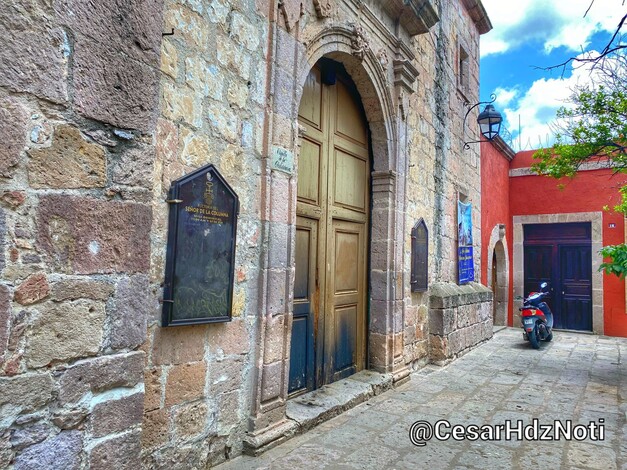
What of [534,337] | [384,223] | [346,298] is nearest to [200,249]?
[346,298]

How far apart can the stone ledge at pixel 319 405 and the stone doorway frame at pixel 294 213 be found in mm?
17

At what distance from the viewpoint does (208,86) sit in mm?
2453

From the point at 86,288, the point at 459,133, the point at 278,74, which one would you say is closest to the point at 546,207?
the point at 459,133

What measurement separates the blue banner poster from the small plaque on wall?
4.59 m

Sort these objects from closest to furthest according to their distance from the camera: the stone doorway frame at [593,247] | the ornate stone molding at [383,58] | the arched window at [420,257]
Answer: the ornate stone molding at [383,58] → the arched window at [420,257] → the stone doorway frame at [593,247]

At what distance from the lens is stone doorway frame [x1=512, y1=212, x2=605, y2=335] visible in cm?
895

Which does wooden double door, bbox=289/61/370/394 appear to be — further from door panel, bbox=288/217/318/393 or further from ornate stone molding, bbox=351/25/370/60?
ornate stone molding, bbox=351/25/370/60

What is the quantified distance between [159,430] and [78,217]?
1.24 metres

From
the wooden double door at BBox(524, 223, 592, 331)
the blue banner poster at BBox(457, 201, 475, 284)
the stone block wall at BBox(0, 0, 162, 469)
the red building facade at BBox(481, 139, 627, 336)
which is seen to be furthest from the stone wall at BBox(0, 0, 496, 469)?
the wooden double door at BBox(524, 223, 592, 331)

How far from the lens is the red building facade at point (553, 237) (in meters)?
8.84

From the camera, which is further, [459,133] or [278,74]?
[459,133]

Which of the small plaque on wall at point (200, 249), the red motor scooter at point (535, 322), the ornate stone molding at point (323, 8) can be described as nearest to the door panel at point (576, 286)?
the red motor scooter at point (535, 322)

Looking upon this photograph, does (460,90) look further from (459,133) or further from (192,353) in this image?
(192,353)

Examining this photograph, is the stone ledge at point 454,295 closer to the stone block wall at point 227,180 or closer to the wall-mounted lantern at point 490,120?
the wall-mounted lantern at point 490,120
